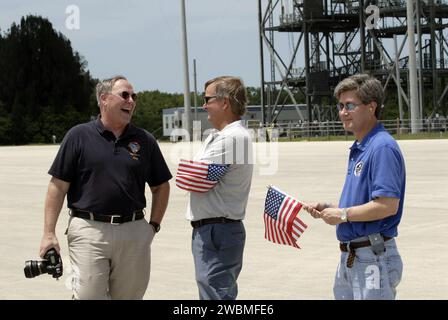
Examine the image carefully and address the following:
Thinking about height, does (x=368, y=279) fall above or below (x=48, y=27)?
below

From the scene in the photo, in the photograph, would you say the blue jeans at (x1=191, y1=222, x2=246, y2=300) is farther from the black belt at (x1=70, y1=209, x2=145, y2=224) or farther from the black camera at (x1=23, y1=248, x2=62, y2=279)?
the black camera at (x1=23, y1=248, x2=62, y2=279)

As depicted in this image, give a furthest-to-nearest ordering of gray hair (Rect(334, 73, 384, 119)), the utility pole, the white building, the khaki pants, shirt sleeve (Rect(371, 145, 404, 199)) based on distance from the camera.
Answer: the white building → the utility pole → the khaki pants → gray hair (Rect(334, 73, 384, 119)) → shirt sleeve (Rect(371, 145, 404, 199))

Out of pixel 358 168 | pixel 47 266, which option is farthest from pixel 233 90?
pixel 47 266

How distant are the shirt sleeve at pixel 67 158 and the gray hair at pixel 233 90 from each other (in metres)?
0.97

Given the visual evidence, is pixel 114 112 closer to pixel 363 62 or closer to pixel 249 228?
pixel 249 228

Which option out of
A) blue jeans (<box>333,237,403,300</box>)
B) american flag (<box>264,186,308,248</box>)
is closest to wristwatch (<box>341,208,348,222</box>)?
blue jeans (<box>333,237,403,300</box>)

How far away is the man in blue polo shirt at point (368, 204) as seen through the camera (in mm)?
4758

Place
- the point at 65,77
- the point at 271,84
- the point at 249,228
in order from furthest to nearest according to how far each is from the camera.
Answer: the point at 65,77 → the point at 271,84 → the point at 249,228

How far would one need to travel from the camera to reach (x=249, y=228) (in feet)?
42.5

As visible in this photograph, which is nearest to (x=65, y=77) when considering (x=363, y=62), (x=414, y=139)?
(x=363, y=62)

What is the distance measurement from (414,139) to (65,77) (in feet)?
175

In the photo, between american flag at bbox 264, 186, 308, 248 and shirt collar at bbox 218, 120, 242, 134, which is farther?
shirt collar at bbox 218, 120, 242, 134

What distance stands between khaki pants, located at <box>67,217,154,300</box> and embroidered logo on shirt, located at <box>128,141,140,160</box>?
440 mm

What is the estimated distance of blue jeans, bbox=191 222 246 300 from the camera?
5.72 m
